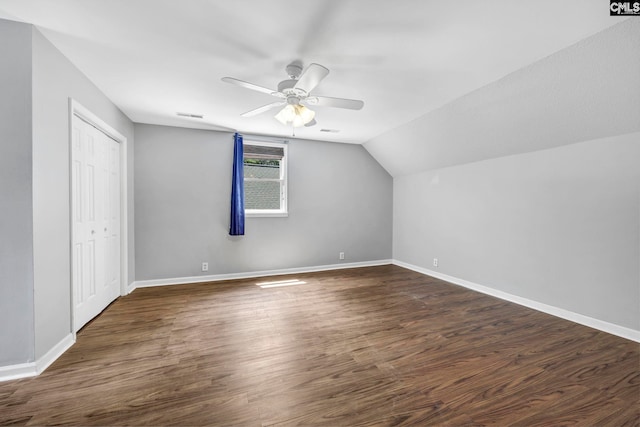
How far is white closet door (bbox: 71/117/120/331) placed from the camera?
8.02 feet

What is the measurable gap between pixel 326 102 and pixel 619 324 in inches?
136

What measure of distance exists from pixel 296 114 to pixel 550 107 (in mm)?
2477

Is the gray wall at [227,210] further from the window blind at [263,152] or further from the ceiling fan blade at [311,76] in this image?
the ceiling fan blade at [311,76]

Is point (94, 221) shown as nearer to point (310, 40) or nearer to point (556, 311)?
point (310, 40)

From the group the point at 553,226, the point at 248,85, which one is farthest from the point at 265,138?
the point at 553,226

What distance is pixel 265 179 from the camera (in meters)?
4.64

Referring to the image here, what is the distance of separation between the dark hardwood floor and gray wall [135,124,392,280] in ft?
3.64

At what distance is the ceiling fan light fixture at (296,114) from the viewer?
2.38 meters

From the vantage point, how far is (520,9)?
1.60 meters

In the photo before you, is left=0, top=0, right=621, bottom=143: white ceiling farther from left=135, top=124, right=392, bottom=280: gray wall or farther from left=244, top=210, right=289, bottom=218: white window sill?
left=244, top=210, right=289, bottom=218: white window sill

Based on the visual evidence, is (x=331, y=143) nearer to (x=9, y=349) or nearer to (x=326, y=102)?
(x=326, y=102)

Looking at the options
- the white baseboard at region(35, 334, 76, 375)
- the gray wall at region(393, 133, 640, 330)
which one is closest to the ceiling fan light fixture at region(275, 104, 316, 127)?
the white baseboard at region(35, 334, 76, 375)

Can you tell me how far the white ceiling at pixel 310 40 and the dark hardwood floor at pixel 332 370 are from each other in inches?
95.7

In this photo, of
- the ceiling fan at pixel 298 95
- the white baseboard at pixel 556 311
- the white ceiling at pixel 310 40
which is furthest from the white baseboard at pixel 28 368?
the white baseboard at pixel 556 311
